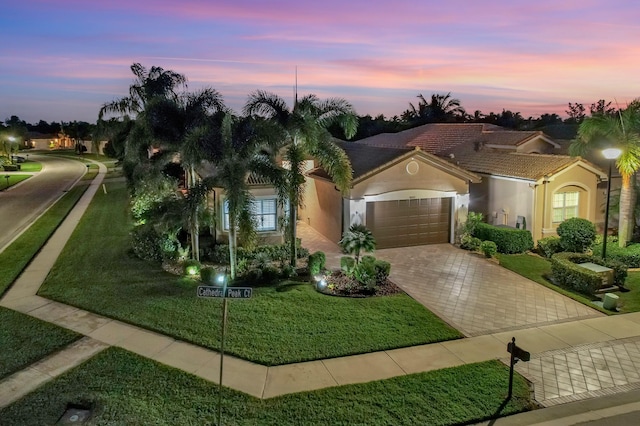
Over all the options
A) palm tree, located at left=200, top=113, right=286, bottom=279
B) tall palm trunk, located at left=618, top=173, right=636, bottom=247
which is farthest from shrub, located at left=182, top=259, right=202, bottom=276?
tall palm trunk, located at left=618, top=173, right=636, bottom=247

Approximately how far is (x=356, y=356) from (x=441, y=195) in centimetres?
1125

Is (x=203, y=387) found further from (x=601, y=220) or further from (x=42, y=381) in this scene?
(x=601, y=220)

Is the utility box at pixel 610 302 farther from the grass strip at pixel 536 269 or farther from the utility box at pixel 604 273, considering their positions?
the utility box at pixel 604 273

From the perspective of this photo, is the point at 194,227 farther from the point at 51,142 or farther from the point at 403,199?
the point at 51,142

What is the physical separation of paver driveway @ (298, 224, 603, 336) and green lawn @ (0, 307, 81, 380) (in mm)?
8707

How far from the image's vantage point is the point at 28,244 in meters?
18.3

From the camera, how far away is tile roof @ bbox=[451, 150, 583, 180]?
742 inches

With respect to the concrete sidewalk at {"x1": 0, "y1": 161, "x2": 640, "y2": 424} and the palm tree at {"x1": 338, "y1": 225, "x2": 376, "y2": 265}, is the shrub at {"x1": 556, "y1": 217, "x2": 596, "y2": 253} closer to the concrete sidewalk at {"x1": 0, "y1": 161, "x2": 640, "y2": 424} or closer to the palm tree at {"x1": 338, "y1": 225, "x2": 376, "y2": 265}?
the concrete sidewalk at {"x1": 0, "y1": 161, "x2": 640, "y2": 424}

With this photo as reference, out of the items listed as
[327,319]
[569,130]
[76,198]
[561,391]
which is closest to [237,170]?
[327,319]

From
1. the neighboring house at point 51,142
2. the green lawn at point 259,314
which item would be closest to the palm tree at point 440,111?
the green lawn at point 259,314

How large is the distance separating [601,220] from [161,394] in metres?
19.4

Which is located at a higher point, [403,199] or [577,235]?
[403,199]

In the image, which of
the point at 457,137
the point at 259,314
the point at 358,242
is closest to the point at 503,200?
the point at 457,137

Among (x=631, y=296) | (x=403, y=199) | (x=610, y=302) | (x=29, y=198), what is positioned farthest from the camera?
(x=29, y=198)
